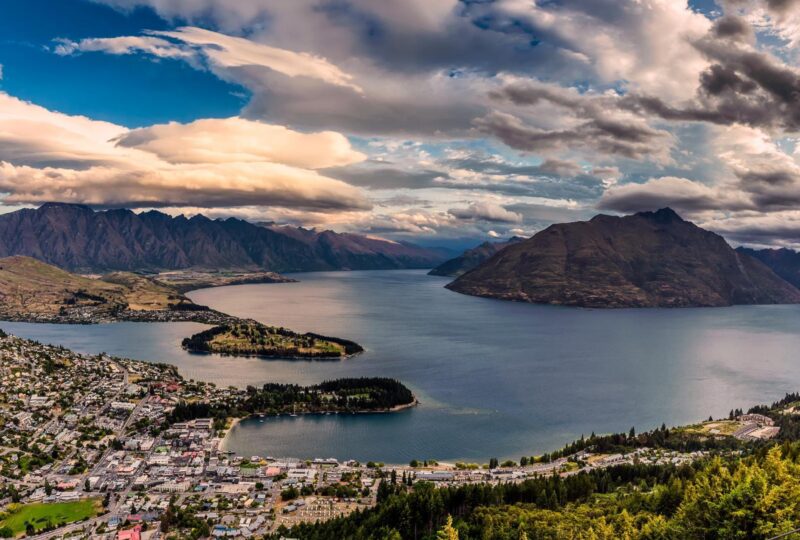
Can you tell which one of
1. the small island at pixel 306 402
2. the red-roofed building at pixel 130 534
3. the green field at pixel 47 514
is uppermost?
the small island at pixel 306 402

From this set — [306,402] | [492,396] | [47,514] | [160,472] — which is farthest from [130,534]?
[492,396]

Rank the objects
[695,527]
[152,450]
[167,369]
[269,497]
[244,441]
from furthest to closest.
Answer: [167,369]
[244,441]
[152,450]
[269,497]
[695,527]

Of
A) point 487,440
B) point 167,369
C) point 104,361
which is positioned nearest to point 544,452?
point 487,440

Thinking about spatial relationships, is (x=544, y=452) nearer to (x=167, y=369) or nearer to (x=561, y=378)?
(x=561, y=378)

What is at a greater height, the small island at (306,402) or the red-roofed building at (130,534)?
the small island at (306,402)

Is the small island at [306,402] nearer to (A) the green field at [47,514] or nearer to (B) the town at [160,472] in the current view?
(B) the town at [160,472]

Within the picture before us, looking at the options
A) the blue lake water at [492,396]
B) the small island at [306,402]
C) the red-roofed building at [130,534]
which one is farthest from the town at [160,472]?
the blue lake water at [492,396]
